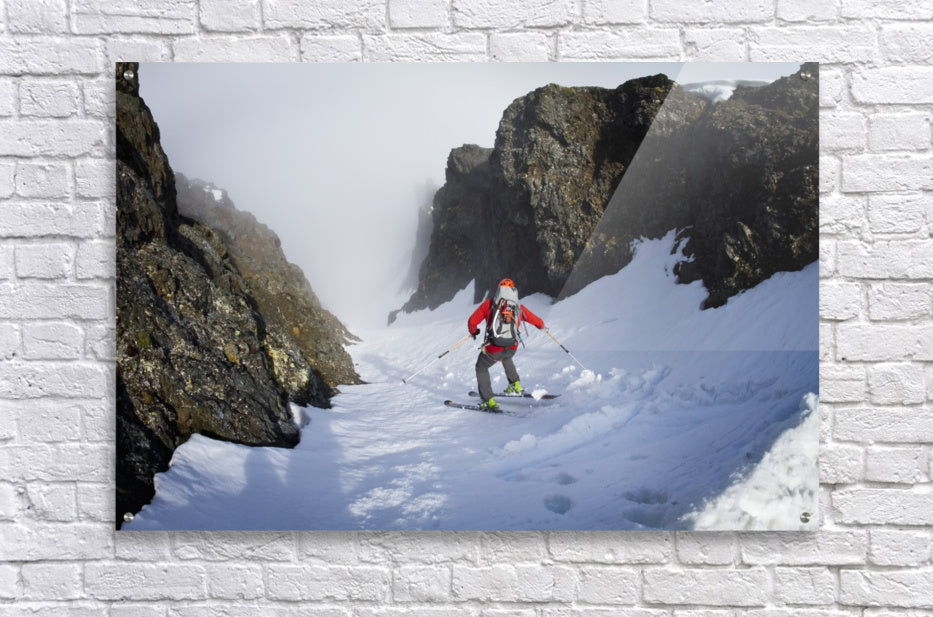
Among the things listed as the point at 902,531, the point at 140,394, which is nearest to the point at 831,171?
the point at 902,531

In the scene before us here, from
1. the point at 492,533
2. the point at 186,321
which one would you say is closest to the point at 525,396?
the point at 492,533

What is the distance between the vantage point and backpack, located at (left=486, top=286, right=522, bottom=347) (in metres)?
2.45

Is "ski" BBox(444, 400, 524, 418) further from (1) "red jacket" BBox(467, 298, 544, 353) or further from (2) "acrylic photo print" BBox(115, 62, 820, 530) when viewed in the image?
(1) "red jacket" BBox(467, 298, 544, 353)

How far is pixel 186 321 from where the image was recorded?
2449mm

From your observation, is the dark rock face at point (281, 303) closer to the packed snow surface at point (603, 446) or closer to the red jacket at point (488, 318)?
the packed snow surface at point (603, 446)

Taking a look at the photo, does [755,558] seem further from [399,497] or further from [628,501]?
[399,497]

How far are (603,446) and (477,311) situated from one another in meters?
0.77

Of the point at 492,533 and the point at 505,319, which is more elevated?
the point at 505,319

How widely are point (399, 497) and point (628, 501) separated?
952 millimetres

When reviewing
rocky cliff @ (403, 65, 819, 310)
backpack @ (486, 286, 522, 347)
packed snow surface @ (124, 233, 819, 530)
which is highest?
rocky cliff @ (403, 65, 819, 310)

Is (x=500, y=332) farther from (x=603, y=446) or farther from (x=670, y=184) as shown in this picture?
(x=670, y=184)

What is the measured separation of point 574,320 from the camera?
242 cm

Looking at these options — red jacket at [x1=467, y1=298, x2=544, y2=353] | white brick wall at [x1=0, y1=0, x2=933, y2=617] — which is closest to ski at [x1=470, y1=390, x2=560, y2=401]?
red jacket at [x1=467, y1=298, x2=544, y2=353]

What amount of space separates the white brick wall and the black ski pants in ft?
2.07
